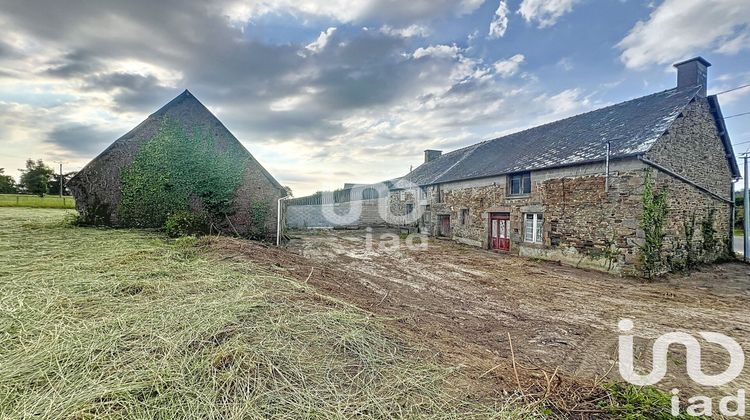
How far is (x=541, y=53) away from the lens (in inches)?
523

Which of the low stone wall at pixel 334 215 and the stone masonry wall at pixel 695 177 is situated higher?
the stone masonry wall at pixel 695 177

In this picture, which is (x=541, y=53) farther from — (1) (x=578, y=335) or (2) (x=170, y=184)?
(2) (x=170, y=184)

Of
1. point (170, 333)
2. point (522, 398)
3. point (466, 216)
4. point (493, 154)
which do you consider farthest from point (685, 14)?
point (170, 333)

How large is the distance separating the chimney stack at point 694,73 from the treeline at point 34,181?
67061 mm

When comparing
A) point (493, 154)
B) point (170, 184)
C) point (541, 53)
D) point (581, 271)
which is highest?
point (541, 53)

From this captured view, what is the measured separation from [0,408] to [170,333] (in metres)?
1.09

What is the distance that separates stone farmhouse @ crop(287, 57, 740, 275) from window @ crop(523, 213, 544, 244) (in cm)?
4

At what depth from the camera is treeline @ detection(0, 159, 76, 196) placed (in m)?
48.2

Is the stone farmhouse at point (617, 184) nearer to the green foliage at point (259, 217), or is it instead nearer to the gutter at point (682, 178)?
the gutter at point (682, 178)

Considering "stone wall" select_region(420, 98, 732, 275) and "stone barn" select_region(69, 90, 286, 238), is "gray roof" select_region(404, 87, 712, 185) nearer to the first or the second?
"stone wall" select_region(420, 98, 732, 275)

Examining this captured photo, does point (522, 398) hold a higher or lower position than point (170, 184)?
lower

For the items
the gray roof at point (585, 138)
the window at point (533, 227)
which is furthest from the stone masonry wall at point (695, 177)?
the window at point (533, 227)

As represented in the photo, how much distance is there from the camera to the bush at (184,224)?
11203mm

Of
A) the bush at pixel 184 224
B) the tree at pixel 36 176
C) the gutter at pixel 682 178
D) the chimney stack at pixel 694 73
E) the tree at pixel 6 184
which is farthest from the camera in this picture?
the tree at pixel 6 184
